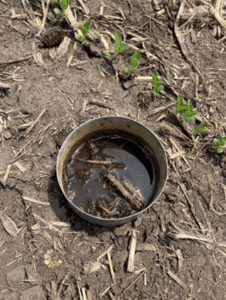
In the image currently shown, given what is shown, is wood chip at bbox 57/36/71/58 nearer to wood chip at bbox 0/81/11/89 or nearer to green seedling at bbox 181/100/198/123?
wood chip at bbox 0/81/11/89

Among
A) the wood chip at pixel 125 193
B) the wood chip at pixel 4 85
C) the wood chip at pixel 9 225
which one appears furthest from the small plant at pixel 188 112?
the wood chip at pixel 9 225

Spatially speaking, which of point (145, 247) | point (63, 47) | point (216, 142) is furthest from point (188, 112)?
point (63, 47)

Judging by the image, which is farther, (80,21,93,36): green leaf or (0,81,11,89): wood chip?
(80,21,93,36): green leaf

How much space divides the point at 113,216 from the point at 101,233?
17 centimetres

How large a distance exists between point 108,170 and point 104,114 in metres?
0.58

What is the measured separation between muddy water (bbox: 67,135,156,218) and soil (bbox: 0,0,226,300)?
14 cm

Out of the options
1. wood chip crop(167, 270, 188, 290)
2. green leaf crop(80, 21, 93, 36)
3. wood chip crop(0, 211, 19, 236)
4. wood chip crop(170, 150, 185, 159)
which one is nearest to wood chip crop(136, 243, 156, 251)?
wood chip crop(167, 270, 188, 290)

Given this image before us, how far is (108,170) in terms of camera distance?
8.49 feet

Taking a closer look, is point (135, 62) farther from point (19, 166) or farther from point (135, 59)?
point (19, 166)

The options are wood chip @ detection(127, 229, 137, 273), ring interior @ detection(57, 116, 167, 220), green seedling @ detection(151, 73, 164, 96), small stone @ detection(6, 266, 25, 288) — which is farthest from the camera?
green seedling @ detection(151, 73, 164, 96)

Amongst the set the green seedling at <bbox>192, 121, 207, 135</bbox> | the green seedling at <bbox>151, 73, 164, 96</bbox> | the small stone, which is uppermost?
the green seedling at <bbox>151, 73, 164, 96</bbox>

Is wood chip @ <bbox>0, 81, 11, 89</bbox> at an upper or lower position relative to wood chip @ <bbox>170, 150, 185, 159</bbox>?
upper

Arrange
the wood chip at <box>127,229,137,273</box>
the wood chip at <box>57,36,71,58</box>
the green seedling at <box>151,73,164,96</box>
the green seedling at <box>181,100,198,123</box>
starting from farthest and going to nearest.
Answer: the wood chip at <box>57,36,71,58</box>
the green seedling at <box>151,73,164,96</box>
the green seedling at <box>181,100,198,123</box>
the wood chip at <box>127,229,137,273</box>

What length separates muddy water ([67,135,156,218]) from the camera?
244 centimetres
